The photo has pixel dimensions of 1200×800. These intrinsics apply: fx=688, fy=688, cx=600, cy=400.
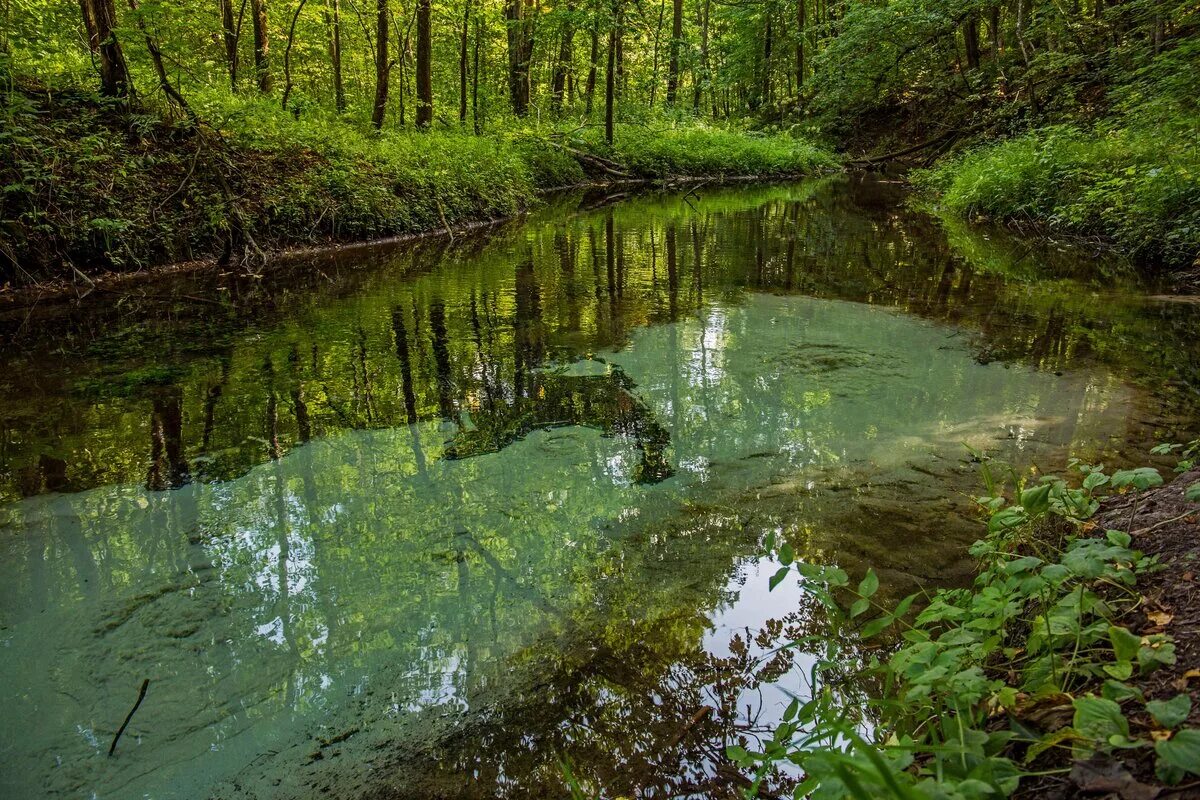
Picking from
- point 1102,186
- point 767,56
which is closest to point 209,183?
point 1102,186

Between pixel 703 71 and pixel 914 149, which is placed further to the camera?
pixel 703 71

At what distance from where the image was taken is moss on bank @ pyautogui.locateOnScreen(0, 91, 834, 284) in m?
6.76

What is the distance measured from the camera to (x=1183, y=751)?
107cm

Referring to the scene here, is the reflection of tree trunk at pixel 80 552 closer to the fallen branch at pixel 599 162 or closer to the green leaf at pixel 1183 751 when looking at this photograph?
the green leaf at pixel 1183 751

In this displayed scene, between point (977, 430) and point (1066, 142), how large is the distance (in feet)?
29.2

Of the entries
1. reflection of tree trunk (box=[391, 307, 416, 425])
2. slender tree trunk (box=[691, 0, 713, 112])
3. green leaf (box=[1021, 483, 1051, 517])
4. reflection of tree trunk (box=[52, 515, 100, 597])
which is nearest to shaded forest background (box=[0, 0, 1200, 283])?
slender tree trunk (box=[691, 0, 713, 112])

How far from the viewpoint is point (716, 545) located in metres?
2.80

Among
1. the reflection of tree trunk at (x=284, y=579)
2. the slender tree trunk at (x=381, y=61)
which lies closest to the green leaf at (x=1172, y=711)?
the reflection of tree trunk at (x=284, y=579)

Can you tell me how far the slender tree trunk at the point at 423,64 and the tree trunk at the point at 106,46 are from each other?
5650mm

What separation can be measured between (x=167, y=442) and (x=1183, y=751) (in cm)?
418

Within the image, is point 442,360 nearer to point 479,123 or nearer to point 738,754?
Result: point 738,754

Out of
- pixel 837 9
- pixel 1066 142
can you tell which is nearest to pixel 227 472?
pixel 1066 142

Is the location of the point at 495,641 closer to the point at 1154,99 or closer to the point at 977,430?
the point at 977,430

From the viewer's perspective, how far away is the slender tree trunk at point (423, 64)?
1248 centimetres
